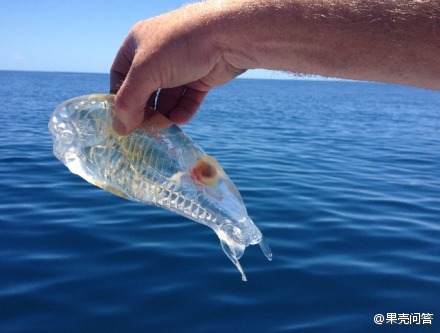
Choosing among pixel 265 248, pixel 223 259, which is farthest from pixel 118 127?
pixel 223 259

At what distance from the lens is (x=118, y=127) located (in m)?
2.26

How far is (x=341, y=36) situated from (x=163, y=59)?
72 cm

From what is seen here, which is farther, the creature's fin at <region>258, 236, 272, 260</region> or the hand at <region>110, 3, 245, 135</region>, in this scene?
the creature's fin at <region>258, 236, 272, 260</region>

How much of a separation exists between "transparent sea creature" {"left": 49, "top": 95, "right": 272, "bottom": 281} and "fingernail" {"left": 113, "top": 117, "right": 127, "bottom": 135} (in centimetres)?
8

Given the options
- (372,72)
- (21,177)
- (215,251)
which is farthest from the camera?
(21,177)

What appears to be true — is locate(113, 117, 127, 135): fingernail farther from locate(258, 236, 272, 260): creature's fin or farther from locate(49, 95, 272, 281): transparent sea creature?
locate(258, 236, 272, 260): creature's fin

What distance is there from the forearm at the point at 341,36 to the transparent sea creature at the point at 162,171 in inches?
26.9

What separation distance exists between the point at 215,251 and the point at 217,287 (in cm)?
94

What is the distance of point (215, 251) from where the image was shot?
19.2ft

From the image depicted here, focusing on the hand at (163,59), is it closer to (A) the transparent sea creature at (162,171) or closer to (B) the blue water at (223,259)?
(A) the transparent sea creature at (162,171)

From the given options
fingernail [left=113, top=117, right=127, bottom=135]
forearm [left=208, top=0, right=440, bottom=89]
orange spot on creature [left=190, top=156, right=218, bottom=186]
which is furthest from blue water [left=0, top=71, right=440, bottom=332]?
forearm [left=208, top=0, right=440, bottom=89]

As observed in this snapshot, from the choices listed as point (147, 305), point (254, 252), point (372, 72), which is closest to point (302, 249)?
point (254, 252)

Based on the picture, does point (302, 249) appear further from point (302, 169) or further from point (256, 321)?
point (302, 169)

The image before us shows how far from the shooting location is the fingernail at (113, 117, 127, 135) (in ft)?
7.29
